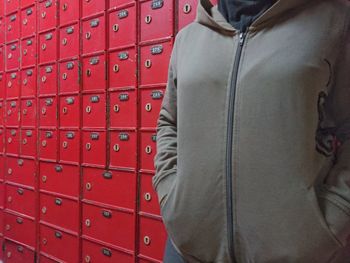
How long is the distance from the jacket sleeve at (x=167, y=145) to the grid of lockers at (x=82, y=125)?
1.92 ft

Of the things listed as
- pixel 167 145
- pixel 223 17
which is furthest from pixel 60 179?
pixel 223 17

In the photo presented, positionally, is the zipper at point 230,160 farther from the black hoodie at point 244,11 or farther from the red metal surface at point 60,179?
the red metal surface at point 60,179

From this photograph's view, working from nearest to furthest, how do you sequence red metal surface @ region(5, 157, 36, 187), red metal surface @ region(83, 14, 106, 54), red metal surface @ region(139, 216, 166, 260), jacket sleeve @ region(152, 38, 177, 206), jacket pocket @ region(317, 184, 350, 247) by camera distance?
jacket pocket @ region(317, 184, 350, 247) < jacket sleeve @ region(152, 38, 177, 206) < red metal surface @ region(139, 216, 166, 260) < red metal surface @ region(83, 14, 106, 54) < red metal surface @ region(5, 157, 36, 187)

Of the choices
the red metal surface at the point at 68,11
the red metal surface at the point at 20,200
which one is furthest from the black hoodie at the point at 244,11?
the red metal surface at the point at 20,200

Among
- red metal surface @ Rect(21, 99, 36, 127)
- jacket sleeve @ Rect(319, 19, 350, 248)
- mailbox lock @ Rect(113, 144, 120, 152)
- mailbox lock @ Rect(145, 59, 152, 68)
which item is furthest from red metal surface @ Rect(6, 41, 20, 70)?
jacket sleeve @ Rect(319, 19, 350, 248)

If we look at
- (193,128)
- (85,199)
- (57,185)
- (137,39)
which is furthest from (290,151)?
(57,185)

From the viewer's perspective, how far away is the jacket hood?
2.55ft

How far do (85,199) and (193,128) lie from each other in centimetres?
127

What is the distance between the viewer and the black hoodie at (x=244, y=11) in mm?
817

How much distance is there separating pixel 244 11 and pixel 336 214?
1.41 ft

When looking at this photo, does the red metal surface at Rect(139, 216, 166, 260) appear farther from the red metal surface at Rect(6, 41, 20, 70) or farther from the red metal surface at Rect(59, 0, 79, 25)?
the red metal surface at Rect(6, 41, 20, 70)

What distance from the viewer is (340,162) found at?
757mm

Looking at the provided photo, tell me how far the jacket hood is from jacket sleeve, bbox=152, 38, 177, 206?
14 centimetres

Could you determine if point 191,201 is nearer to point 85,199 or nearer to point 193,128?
point 193,128
